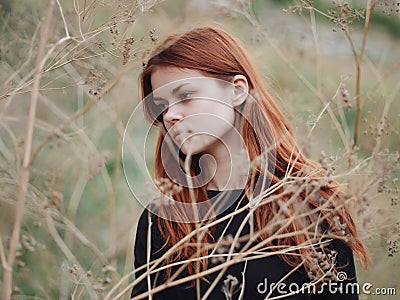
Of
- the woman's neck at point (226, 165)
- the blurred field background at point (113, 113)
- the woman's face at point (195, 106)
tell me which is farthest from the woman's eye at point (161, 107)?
the blurred field background at point (113, 113)

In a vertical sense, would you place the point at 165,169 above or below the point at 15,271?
above

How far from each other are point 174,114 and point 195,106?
3 centimetres

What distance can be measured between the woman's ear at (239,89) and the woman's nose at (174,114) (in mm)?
95

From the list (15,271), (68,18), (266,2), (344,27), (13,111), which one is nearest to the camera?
(344,27)

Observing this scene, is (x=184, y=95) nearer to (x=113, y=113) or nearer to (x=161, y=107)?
(x=161, y=107)

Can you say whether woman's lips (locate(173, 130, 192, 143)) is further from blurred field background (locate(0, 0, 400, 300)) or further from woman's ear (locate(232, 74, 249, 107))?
blurred field background (locate(0, 0, 400, 300))

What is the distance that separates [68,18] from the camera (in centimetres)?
132

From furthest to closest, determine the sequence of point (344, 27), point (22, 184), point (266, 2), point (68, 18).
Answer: point (266, 2) < point (68, 18) < point (344, 27) < point (22, 184)

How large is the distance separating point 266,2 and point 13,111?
74cm

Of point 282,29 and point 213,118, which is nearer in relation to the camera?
point 213,118

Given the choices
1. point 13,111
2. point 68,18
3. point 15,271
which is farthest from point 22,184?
point 15,271

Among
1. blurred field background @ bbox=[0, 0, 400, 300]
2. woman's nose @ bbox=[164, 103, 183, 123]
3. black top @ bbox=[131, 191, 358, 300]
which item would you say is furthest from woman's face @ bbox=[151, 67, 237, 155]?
blurred field background @ bbox=[0, 0, 400, 300]

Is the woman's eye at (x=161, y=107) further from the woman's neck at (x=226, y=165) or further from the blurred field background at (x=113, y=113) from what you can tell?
the blurred field background at (x=113, y=113)

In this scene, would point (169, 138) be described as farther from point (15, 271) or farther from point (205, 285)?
point (15, 271)
